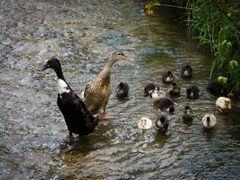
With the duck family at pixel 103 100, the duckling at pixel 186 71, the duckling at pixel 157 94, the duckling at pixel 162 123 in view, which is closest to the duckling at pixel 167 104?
the duck family at pixel 103 100

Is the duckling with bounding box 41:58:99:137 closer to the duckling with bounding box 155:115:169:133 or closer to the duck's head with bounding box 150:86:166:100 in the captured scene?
the duckling with bounding box 155:115:169:133

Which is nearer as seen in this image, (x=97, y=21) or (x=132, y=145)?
(x=132, y=145)

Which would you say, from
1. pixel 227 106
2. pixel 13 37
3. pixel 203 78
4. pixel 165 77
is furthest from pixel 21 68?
pixel 227 106

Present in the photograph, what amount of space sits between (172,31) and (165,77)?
3.12m

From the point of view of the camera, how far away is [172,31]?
11766mm

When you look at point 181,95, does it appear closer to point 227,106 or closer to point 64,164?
point 227,106

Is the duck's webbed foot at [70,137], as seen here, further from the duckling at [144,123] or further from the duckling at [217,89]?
the duckling at [217,89]

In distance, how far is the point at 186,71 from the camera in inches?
353

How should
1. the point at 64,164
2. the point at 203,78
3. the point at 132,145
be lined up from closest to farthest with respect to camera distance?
the point at 64,164 → the point at 132,145 → the point at 203,78

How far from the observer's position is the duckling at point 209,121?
7.07 meters

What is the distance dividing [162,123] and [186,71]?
7.09ft

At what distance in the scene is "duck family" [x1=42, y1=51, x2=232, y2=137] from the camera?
6.89 meters

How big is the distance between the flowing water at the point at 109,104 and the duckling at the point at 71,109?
0.69 ft

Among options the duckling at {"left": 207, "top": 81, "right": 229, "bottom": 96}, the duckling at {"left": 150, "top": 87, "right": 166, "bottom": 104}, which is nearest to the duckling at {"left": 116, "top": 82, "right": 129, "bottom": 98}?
the duckling at {"left": 150, "top": 87, "right": 166, "bottom": 104}
